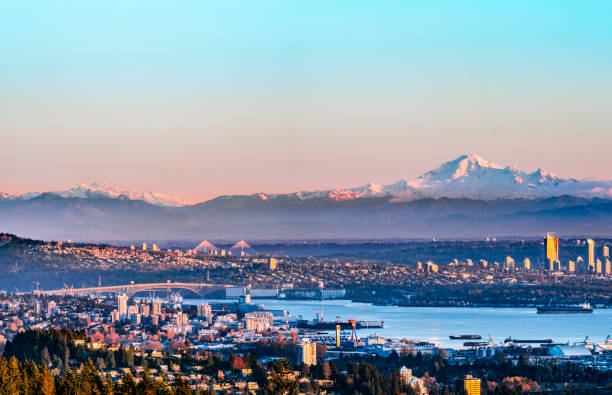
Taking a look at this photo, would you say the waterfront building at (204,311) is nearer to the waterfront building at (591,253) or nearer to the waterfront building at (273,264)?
the waterfront building at (273,264)

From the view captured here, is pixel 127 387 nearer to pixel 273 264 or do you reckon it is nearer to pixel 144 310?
pixel 144 310

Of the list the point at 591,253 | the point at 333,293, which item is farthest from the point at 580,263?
the point at 333,293

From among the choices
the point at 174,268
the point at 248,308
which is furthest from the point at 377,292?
the point at 248,308

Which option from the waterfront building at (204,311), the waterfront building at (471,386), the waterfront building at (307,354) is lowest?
the waterfront building at (471,386)

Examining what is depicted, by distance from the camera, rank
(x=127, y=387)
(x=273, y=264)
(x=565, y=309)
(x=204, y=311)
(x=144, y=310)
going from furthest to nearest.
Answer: (x=273, y=264) < (x=565, y=309) < (x=204, y=311) < (x=144, y=310) < (x=127, y=387)

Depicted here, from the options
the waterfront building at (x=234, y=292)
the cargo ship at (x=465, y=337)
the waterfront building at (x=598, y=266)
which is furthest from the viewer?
the waterfront building at (x=598, y=266)

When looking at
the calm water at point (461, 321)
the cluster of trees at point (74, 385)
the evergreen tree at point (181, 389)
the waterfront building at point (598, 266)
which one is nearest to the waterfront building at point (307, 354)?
the calm water at point (461, 321)
